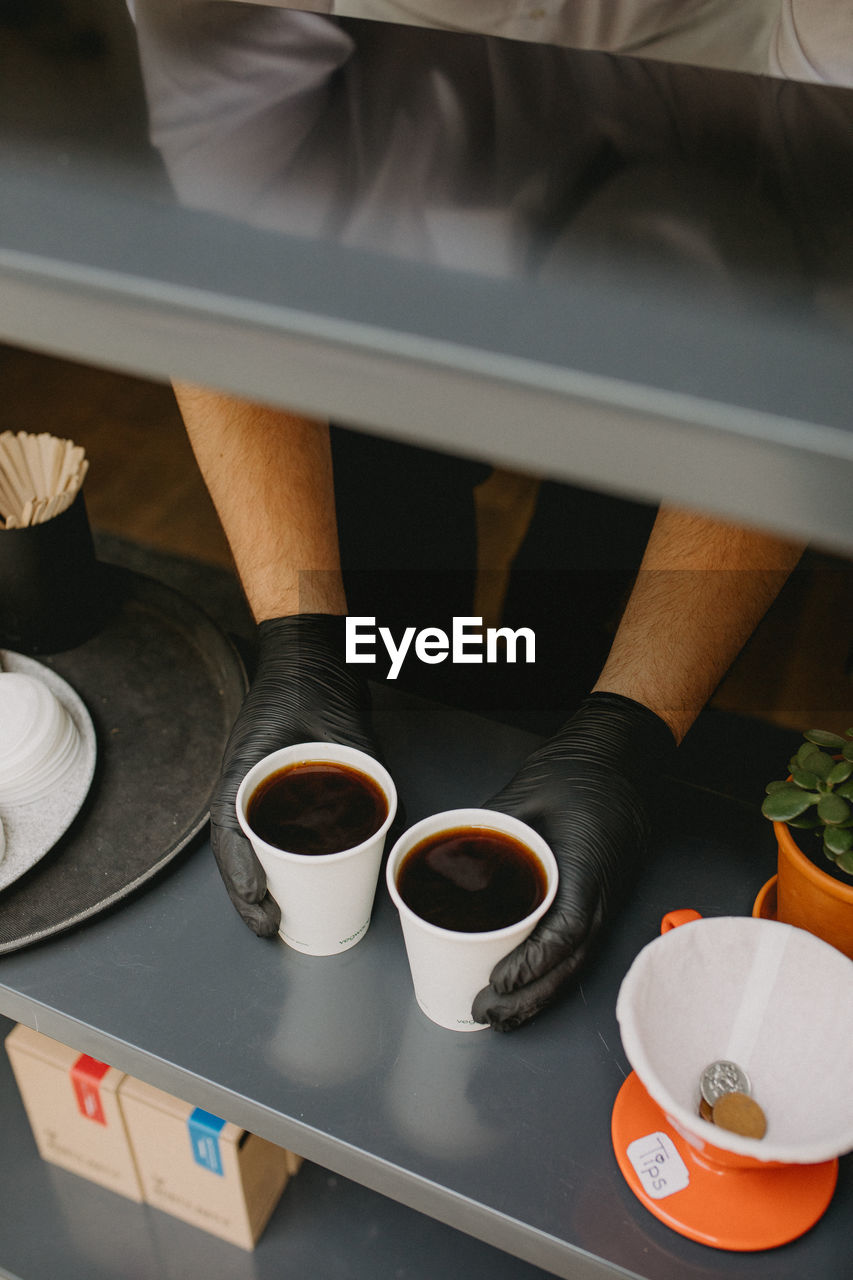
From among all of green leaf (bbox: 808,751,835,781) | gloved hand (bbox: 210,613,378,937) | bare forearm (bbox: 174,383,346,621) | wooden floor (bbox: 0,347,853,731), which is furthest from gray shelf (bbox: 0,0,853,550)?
wooden floor (bbox: 0,347,853,731)

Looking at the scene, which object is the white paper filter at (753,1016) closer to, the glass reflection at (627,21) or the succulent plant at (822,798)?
the succulent plant at (822,798)

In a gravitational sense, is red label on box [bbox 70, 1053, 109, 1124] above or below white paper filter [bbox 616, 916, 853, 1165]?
below

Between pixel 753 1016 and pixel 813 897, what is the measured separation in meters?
0.09

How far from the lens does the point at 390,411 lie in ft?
0.96

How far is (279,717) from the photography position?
0.86m

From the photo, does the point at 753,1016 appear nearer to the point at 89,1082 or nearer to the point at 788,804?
the point at 788,804

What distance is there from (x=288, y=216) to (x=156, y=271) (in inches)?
2.2

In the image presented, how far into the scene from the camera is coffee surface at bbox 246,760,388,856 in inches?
28.6

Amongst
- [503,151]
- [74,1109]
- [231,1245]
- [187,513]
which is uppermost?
[503,151]

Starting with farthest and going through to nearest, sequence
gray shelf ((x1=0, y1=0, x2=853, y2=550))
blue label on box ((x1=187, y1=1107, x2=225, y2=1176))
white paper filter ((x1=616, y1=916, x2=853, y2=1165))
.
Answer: blue label on box ((x1=187, y1=1107, x2=225, y2=1176))
white paper filter ((x1=616, y1=916, x2=853, y2=1165))
gray shelf ((x1=0, y1=0, x2=853, y2=550))

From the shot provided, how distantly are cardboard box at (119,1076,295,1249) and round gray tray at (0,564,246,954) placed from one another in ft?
0.98

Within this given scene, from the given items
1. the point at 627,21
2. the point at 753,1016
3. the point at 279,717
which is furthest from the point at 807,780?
the point at 627,21

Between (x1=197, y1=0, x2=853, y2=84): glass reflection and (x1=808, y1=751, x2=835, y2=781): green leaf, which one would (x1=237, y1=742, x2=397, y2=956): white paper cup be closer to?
(x1=808, y1=751, x2=835, y2=781): green leaf

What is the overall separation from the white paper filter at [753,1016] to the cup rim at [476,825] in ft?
0.26
